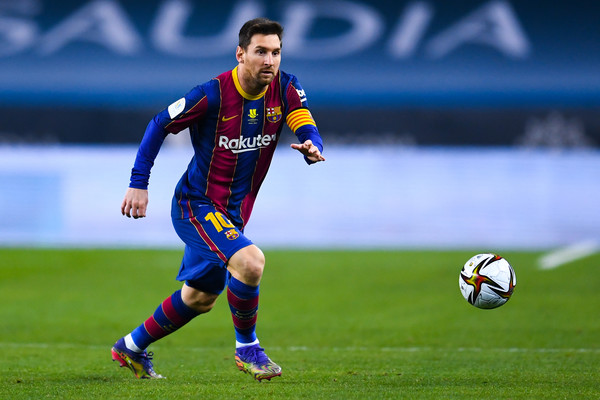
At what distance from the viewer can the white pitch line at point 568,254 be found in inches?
562

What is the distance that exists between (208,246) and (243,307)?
1.35 ft

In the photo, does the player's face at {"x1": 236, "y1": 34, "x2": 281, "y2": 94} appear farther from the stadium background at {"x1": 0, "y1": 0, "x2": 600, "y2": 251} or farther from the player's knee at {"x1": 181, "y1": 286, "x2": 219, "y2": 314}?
the stadium background at {"x1": 0, "y1": 0, "x2": 600, "y2": 251}

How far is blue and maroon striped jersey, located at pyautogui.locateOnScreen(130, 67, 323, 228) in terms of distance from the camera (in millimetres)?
5191

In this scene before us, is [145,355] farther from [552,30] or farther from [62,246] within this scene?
[552,30]

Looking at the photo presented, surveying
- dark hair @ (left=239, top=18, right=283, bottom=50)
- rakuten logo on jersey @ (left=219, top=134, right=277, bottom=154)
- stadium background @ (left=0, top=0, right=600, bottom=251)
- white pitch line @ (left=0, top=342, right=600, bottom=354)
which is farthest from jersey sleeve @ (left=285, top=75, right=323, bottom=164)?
stadium background @ (left=0, top=0, right=600, bottom=251)

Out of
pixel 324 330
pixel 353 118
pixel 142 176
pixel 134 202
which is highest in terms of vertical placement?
pixel 353 118

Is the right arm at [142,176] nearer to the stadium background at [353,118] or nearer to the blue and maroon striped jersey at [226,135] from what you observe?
the blue and maroon striped jersey at [226,135]

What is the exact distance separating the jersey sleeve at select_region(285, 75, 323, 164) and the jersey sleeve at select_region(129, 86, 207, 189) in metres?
0.53

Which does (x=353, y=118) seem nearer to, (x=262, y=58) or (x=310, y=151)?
(x=262, y=58)

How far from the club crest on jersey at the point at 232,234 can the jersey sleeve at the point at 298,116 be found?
2.17 ft

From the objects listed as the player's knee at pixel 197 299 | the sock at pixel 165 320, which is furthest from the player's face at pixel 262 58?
the sock at pixel 165 320

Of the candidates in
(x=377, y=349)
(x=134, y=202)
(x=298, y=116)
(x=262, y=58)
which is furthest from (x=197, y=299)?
(x=377, y=349)

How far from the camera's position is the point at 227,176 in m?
5.32

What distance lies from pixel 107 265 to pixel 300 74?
5623 mm
